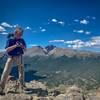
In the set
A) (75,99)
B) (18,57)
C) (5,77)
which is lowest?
(75,99)

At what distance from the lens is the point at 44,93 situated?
19.5 m

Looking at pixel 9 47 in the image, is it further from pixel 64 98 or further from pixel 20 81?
pixel 64 98

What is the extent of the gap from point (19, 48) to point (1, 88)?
2.60m

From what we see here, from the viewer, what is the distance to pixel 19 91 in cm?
1780

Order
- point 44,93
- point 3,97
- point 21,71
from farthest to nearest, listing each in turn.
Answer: point 44,93, point 21,71, point 3,97

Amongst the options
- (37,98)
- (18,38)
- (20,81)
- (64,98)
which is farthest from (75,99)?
(18,38)

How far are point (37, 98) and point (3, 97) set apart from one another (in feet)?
6.93

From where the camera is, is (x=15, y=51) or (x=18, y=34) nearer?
(x=18, y=34)

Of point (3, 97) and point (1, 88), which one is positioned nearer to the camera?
point (3, 97)

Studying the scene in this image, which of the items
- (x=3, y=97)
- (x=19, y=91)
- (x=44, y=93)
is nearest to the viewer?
(x=3, y=97)

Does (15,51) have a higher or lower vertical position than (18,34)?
lower

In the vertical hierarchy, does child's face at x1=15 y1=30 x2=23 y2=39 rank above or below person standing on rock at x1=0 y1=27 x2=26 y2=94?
above

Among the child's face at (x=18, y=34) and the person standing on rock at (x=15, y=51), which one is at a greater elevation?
the child's face at (x=18, y=34)

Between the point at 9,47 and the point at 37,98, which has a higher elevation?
the point at 9,47
